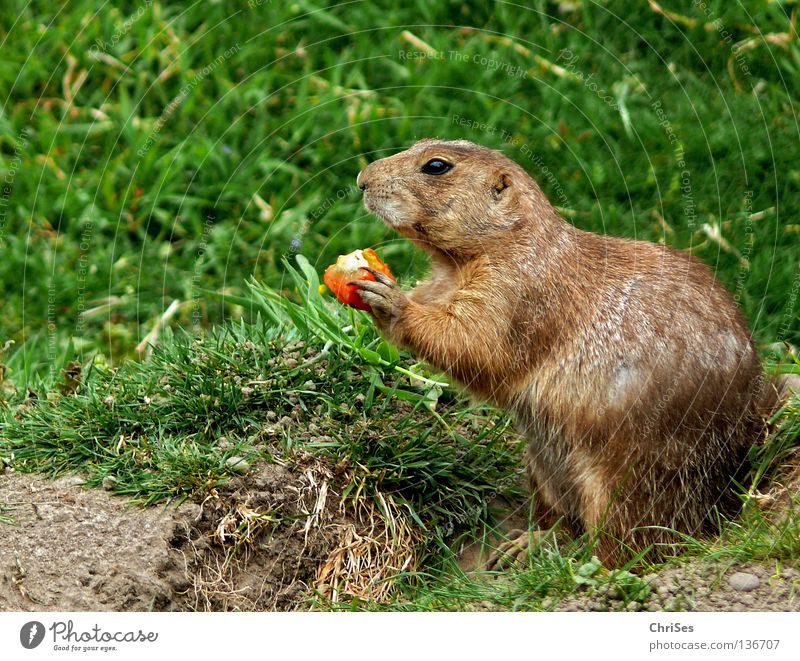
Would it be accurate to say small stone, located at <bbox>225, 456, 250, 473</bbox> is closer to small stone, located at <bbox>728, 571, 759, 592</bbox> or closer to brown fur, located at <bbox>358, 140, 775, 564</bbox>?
brown fur, located at <bbox>358, 140, 775, 564</bbox>

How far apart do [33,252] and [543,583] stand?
423cm

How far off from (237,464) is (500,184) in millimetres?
1508

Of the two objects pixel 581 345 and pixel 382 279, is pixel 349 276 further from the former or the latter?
pixel 581 345

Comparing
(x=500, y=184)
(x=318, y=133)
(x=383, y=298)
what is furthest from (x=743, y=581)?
(x=318, y=133)

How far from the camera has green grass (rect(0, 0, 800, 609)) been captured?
6.53 meters

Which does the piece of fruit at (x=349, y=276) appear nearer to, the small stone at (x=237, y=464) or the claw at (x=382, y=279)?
the claw at (x=382, y=279)

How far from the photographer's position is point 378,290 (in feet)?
14.6

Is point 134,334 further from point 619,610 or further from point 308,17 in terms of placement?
point 619,610

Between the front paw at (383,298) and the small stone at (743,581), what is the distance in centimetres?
153

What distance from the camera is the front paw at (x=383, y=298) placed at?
4461mm

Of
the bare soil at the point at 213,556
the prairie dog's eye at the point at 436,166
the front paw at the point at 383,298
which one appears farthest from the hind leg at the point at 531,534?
the prairie dog's eye at the point at 436,166

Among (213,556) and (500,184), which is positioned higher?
(500,184)

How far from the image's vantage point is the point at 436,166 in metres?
4.68
